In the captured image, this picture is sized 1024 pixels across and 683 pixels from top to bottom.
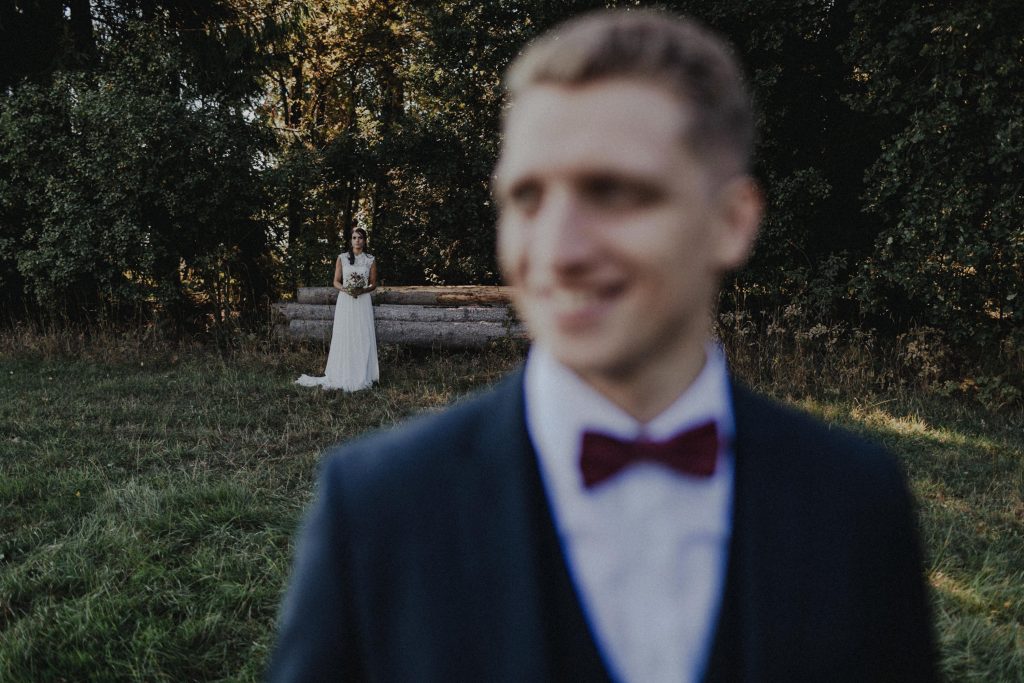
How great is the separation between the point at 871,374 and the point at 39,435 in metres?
9.49

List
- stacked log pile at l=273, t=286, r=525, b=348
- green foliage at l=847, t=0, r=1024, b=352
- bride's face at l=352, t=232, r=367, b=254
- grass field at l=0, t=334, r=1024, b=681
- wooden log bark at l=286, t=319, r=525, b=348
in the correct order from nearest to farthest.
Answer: grass field at l=0, t=334, r=1024, b=681 < green foliage at l=847, t=0, r=1024, b=352 < bride's face at l=352, t=232, r=367, b=254 < wooden log bark at l=286, t=319, r=525, b=348 < stacked log pile at l=273, t=286, r=525, b=348

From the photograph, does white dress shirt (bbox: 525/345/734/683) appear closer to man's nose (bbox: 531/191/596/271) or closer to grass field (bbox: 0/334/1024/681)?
man's nose (bbox: 531/191/596/271)

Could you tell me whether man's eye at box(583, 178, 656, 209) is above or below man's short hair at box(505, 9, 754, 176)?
below

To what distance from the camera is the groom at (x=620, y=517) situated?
923 millimetres

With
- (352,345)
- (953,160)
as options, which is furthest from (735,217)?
(352,345)

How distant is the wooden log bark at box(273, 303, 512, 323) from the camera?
12.5m

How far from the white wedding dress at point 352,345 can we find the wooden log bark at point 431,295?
196 cm

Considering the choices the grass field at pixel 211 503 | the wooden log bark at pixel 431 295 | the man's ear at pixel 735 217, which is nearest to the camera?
the man's ear at pixel 735 217

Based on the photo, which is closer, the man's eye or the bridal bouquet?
the man's eye

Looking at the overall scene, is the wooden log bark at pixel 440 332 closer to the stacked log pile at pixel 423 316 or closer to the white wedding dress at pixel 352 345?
the stacked log pile at pixel 423 316

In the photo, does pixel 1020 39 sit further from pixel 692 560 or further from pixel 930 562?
pixel 692 560

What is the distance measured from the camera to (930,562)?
451 cm

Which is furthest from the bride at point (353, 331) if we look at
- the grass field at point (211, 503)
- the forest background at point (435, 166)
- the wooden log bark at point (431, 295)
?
the forest background at point (435, 166)

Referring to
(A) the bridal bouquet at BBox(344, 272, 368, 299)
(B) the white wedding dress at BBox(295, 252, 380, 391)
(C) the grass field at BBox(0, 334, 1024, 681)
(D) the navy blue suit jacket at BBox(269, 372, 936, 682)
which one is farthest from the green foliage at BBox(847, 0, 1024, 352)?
(D) the navy blue suit jacket at BBox(269, 372, 936, 682)
